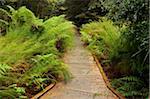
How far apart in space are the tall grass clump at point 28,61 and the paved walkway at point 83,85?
23cm

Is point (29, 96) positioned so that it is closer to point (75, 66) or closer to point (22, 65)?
point (22, 65)

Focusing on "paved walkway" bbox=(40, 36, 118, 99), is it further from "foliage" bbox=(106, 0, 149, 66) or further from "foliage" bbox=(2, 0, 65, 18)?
"foliage" bbox=(2, 0, 65, 18)

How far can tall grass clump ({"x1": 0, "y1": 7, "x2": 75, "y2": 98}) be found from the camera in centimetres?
451

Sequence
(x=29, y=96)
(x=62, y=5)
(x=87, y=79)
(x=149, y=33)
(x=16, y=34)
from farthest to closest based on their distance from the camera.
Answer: (x=62, y=5) → (x=16, y=34) → (x=87, y=79) → (x=29, y=96) → (x=149, y=33)

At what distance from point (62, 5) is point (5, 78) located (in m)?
12.2

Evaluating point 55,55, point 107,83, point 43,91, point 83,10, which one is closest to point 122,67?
point 107,83

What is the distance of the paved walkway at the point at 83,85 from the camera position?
4727 millimetres

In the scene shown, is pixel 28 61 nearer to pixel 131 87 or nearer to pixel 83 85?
pixel 83 85

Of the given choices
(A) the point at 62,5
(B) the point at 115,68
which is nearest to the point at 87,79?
(B) the point at 115,68

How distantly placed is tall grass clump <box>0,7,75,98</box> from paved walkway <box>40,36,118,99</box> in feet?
0.77

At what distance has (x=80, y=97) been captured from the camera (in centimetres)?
463

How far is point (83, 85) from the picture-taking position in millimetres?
5230

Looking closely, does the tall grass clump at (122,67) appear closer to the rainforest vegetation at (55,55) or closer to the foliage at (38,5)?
the rainforest vegetation at (55,55)

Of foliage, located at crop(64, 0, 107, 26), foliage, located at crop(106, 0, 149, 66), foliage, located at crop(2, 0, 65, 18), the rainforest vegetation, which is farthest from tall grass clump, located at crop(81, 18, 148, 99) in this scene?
foliage, located at crop(64, 0, 107, 26)
